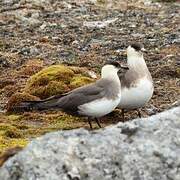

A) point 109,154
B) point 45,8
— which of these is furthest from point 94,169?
point 45,8

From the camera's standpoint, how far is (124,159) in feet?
24.0

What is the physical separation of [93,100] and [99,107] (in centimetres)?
17

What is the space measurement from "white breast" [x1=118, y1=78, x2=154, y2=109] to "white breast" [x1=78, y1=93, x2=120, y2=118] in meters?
1.24

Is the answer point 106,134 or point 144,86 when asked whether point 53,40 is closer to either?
point 144,86

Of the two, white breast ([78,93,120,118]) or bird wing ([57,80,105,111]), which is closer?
white breast ([78,93,120,118])

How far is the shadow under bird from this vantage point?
12.0 m

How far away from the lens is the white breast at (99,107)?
1192cm

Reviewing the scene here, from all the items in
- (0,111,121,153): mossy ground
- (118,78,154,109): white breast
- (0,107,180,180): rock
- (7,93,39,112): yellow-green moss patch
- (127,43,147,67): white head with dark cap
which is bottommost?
(7,93,39,112): yellow-green moss patch

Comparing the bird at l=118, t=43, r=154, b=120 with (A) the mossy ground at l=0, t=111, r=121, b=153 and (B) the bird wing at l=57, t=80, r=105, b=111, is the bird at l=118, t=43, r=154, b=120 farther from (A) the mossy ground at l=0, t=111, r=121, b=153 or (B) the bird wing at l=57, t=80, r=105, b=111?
(B) the bird wing at l=57, t=80, r=105, b=111

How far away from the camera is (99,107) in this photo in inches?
472

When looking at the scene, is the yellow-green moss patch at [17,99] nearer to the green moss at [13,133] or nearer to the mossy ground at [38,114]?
the mossy ground at [38,114]

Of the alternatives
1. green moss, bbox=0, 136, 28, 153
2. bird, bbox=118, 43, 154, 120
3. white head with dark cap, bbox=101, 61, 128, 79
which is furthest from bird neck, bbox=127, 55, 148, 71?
green moss, bbox=0, 136, 28, 153

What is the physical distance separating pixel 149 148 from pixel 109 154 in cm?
47

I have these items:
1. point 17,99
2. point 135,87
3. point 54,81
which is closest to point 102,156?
point 135,87
